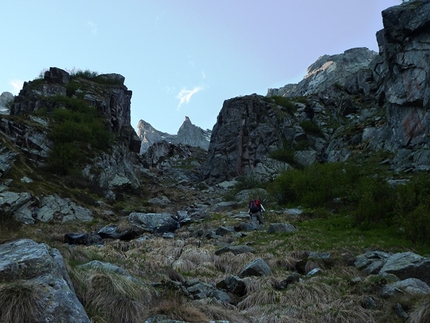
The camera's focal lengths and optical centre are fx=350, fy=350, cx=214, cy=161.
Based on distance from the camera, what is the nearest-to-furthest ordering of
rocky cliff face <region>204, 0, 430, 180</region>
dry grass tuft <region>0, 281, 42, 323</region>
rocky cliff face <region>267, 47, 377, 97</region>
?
dry grass tuft <region>0, 281, 42, 323</region>
rocky cliff face <region>204, 0, 430, 180</region>
rocky cliff face <region>267, 47, 377, 97</region>

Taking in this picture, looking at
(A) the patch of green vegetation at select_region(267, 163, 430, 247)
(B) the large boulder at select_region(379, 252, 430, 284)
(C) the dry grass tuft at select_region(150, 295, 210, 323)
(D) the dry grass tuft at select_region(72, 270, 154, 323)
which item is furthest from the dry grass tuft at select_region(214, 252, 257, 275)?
(A) the patch of green vegetation at select_region(267, 163, 430, 247)

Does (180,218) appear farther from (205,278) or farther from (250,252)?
(205,278)

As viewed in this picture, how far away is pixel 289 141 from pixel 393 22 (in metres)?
27.0

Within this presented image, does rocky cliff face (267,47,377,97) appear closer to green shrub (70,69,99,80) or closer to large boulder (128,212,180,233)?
green shrub (70,69,99,80)

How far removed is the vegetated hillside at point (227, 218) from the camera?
7133 millimetres

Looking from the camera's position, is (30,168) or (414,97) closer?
(30,168)

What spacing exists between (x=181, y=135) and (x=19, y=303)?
167013 mm

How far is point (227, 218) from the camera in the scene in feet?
89.6

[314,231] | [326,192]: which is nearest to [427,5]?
[326,192]

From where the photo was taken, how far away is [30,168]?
31.9 m

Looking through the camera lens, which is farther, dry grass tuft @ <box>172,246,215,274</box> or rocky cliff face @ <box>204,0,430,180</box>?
rocky cliff face @ <box>204,0,430,180</box>

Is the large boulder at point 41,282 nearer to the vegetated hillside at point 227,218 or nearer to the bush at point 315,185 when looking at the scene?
the vegetated hillside at point 227,218

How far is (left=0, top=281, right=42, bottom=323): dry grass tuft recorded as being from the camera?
16.7ft

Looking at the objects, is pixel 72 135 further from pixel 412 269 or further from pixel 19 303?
pixel 19 303
